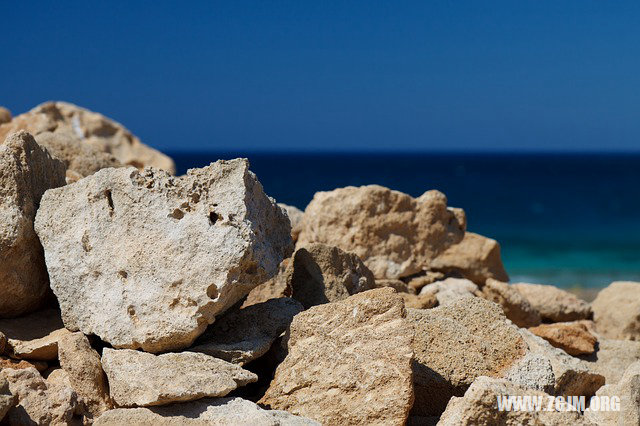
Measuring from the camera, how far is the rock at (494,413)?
424 cm

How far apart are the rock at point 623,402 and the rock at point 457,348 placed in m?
0.64

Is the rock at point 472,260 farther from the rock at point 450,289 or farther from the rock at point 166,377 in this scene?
the rock at point 166,377

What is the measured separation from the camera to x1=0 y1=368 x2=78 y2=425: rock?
4387 millimetres

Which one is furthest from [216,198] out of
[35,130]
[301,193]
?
[301,193]

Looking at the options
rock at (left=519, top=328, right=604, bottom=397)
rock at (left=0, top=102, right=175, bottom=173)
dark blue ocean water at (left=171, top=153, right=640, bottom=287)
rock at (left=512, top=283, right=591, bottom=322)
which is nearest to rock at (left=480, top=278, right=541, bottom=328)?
rock at (left=512, top=283, right=591, bottom=322)

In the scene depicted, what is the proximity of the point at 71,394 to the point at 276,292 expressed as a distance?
2055 millimetres

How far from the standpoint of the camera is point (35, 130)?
393 inches

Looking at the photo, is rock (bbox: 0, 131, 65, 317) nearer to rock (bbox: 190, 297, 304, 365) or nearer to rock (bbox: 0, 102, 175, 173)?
rock (bbox: 190, 297, 304, 365)

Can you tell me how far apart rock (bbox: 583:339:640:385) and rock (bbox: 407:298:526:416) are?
1.64 metres

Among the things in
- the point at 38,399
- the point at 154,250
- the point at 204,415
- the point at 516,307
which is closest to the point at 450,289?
the point at 516,307

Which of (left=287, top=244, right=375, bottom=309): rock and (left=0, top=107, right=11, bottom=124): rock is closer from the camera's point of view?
(left=287, top=244, right=375, bottom=309): rock

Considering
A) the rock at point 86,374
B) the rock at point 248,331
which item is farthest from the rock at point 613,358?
the rock at point 86,374

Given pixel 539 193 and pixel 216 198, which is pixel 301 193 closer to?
pixel 539 193

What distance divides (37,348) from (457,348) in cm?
271
